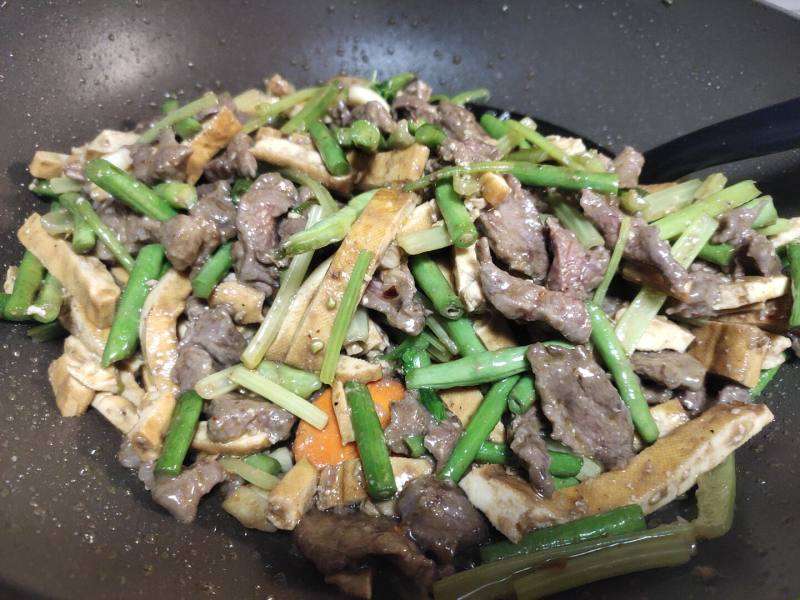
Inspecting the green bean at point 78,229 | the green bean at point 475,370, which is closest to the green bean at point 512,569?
the green bean at point 475,370

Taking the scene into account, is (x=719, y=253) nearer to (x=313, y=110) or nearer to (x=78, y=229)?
(x=313, y=110)

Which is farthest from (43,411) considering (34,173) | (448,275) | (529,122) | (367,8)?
(367,8)

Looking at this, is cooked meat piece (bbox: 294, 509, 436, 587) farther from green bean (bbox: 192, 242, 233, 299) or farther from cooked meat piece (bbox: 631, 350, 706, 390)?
cooked meat piece (bbox: 631, 350, 706, 390)

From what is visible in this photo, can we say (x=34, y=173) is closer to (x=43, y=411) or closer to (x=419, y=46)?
(x=43, y=411)

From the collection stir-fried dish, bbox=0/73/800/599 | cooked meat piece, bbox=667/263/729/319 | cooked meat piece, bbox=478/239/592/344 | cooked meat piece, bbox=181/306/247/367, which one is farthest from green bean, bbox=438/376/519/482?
cooked meat piece, bbox=181/306/247/367

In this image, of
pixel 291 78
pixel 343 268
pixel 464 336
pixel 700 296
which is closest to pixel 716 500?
pixel 700 296
